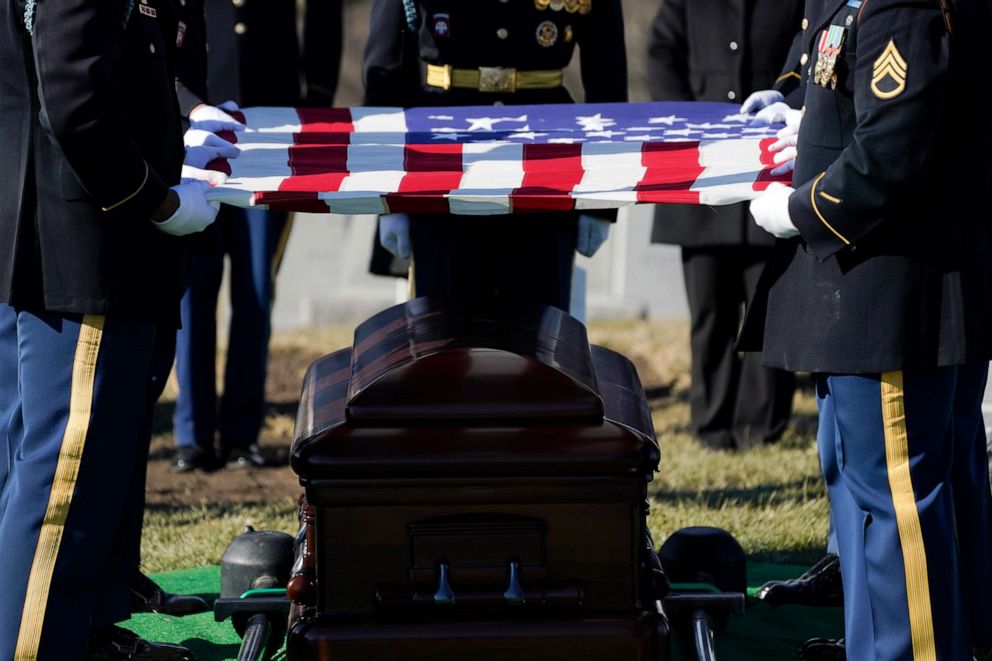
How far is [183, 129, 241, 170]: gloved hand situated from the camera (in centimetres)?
319

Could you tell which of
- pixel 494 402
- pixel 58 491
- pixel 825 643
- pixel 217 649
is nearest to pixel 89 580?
pixel 58 491

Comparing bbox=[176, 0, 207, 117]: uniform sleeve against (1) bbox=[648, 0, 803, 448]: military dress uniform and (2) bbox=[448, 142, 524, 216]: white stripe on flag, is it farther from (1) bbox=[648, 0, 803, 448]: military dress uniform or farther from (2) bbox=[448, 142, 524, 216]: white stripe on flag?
(1) bbox=[648, 0, 803, 448]: military dress uniform

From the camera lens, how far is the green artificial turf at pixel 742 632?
11.1 ft

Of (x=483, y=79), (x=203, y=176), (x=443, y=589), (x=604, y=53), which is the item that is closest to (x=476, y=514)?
(x=443, y=589)

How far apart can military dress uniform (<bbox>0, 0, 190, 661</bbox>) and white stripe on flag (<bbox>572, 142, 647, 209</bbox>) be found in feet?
2.85

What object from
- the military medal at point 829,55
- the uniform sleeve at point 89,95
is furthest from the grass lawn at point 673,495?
the military medal at point 829,55

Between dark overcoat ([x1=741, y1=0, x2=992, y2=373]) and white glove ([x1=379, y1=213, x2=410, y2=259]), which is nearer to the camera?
dark overcoat ([x1=741, y1=0, x2=992, y2=373])

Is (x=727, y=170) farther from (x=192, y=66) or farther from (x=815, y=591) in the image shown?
(x=192, y=66)

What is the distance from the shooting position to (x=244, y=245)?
5.39 meters

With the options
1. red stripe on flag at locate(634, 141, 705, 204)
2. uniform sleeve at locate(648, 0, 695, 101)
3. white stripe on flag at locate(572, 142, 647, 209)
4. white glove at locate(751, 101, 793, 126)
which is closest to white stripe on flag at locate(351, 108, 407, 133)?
white stripe on flag at locate(572, 142, 647, 209)

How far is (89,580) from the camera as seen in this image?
2893 mm

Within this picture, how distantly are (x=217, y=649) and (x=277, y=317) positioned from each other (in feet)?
24.0

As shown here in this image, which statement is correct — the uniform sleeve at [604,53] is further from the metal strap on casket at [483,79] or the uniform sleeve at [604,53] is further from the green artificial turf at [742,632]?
the green artificial turf at [742,632]

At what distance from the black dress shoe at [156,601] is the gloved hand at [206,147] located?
1079mm
